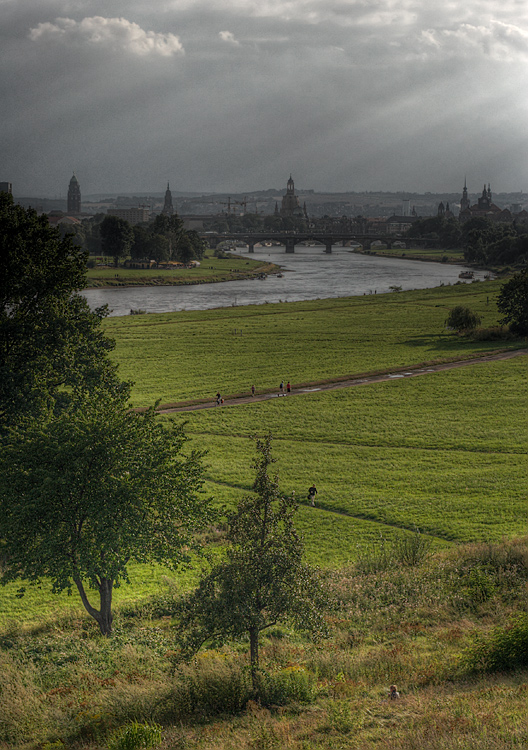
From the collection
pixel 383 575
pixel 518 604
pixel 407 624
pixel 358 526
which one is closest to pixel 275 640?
pixel 407 624

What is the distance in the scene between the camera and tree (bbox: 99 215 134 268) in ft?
593

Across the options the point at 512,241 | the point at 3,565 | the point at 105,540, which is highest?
the point at 512,241

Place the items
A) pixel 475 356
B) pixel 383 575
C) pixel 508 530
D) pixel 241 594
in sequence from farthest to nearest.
→ 1. pixel 475 356
2. pixel 508 530
3. pixel 383 575
4. pixel 241 594

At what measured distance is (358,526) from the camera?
102ft

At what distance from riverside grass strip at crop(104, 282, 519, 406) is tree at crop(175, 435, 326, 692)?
35169 millimetres

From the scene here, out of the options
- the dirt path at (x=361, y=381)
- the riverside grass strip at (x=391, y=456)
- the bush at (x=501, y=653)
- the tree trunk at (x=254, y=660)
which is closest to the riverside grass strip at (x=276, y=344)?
the dirt path at (x=361, y=381)

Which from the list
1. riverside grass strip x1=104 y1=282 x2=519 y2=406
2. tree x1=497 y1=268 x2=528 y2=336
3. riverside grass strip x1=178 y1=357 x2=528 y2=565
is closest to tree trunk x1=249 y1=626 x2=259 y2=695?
riverside grass strip x1=178 y1=357 x2=528 y2=565

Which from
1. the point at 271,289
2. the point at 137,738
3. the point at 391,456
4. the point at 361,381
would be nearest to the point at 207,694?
the point at 137,738

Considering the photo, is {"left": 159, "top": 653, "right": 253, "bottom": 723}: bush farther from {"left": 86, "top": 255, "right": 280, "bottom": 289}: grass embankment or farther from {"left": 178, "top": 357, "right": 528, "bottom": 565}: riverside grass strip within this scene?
{"left": 86, "top": 255, "right": 280, "bottom": 289}: grass embankment

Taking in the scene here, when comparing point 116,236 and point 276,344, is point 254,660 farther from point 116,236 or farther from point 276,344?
point 116,236

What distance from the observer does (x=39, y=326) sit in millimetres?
32094

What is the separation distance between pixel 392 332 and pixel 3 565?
66139mm

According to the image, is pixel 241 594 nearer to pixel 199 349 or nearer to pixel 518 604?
pixel 518 604

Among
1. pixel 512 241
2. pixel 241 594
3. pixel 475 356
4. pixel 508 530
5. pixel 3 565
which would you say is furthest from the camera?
pixel 512 241
